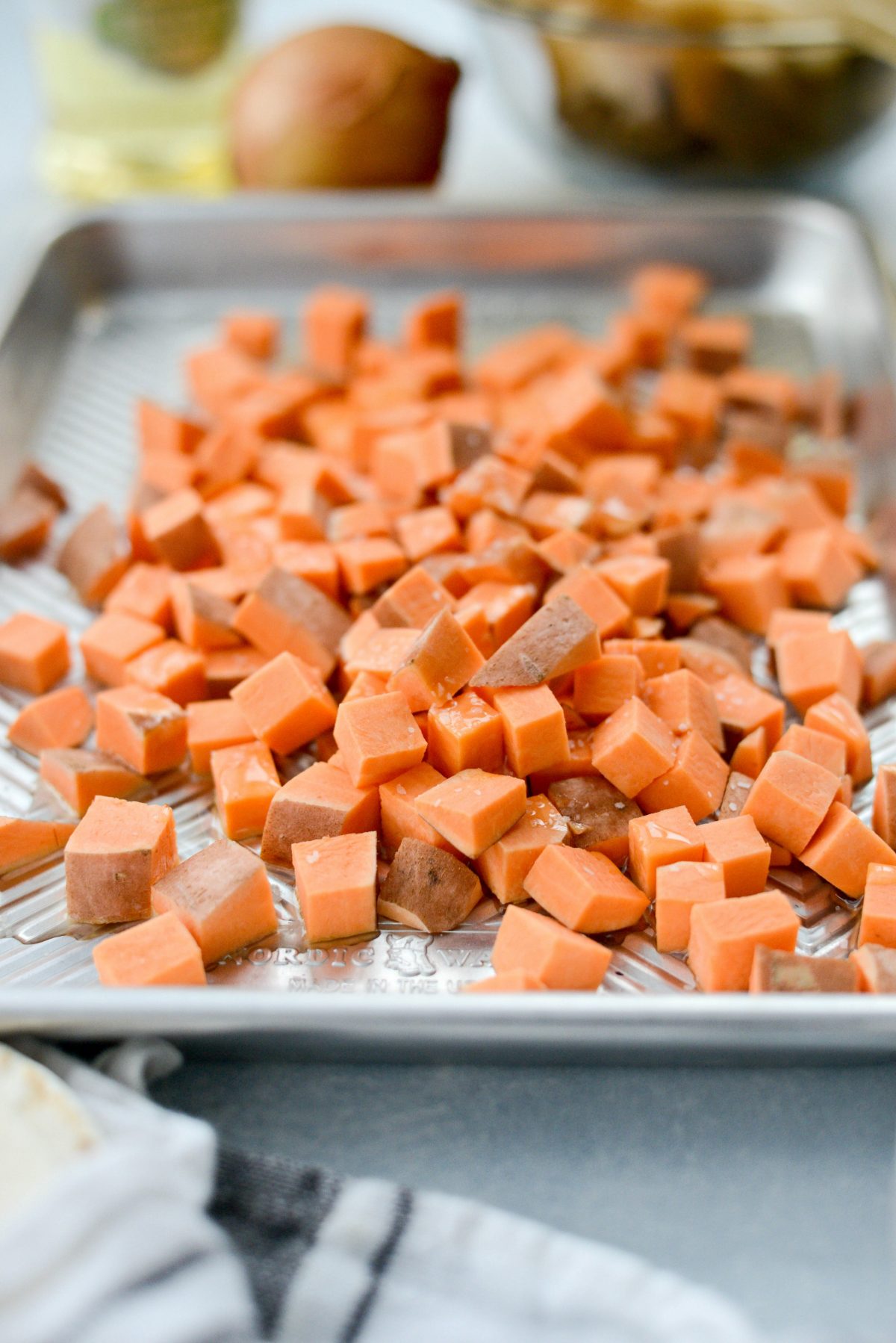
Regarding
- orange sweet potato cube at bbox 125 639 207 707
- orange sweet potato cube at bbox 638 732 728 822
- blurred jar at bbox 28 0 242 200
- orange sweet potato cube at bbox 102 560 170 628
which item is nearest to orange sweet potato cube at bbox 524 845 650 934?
orange sweet potato cube at bbox 638 732 728 822

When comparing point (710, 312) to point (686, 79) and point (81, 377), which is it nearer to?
point (686, 79)

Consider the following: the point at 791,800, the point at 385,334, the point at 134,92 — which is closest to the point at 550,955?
the point at 791,800

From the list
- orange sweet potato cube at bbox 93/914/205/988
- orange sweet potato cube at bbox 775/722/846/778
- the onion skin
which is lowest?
orange sweet potato cube at bbox 93/914/205/988

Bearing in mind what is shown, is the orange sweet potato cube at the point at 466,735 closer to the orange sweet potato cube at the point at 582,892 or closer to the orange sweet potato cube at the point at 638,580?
the orange sweet potato cube at the point at 582,892

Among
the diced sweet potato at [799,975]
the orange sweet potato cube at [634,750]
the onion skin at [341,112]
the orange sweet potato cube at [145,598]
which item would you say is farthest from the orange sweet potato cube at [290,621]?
the onion skin at [341,112]

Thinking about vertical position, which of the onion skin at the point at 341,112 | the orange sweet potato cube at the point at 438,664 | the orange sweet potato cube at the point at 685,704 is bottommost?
the orange sweet potato cube at the point at 685,704

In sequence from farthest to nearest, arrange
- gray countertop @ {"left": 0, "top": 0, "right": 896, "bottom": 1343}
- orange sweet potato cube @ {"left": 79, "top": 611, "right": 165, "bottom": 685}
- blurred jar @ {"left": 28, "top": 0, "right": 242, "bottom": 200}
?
blurred jar @ {"left": 28, "top": 0, "right": 242, "bottom": 200} < orange sweet potato cube @ {"left": 79, "top": 611, "right": 165, "bottom": 685} < gray countertop @ {"left": 0, "top": 0, "right": 896, "bottom": 1343}

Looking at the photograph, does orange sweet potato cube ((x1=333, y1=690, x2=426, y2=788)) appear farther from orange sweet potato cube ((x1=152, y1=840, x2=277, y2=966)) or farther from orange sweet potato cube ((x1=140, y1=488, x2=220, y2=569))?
orange sweet potato cube ((x1=140, y1=488, x2=220, y2=569))
